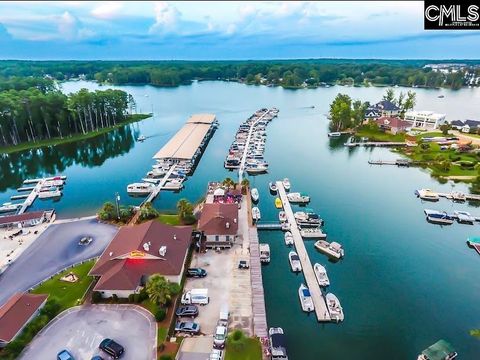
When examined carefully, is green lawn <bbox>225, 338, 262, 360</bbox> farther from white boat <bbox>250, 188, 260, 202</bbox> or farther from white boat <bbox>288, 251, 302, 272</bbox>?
white boat <bbox>250, 188, 260, 202</bbox>

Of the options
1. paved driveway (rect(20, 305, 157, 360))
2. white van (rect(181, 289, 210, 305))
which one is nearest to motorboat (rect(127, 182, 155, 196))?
paved driveway (rect(20, 305, 157, 360))

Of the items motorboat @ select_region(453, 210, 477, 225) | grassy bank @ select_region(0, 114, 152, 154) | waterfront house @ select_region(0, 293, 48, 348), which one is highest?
grassy bank @ select_region(0, 114, 152, 154)

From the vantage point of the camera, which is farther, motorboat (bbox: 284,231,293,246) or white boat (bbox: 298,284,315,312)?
motorboat (bbox: 284,231,293,246)

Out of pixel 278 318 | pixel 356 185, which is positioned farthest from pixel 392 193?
pixel 278 318

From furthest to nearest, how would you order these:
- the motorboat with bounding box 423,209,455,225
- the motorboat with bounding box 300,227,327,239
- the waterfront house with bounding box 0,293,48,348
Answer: the motorboat with bounding box 423,209,455,225 → the motorboat with bounding box 300,227,327,239 → the waterfront house with bounding box 0,293,48,348

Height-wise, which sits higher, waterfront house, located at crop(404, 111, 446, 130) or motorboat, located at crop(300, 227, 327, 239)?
waterfront house, located at crop(404, 111, 446, 130)

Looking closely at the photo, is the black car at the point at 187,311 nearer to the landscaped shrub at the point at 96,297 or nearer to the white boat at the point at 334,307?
the landscaped shrub at the point at 96,297
